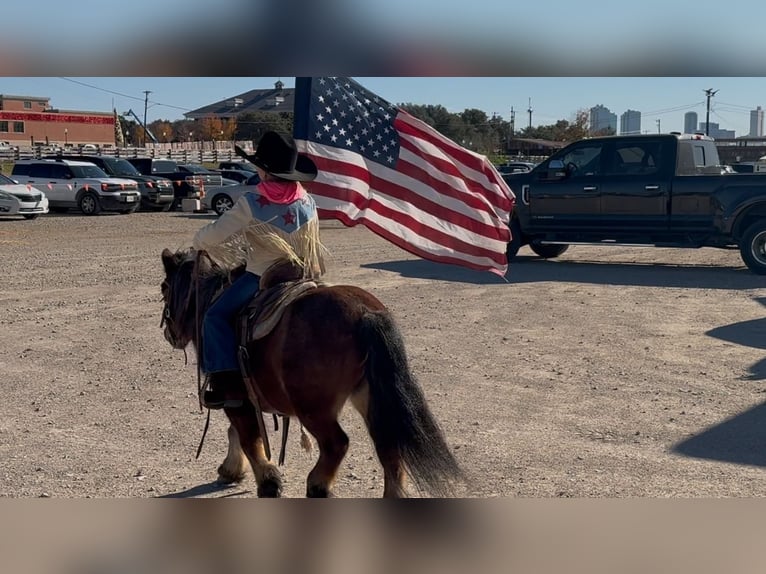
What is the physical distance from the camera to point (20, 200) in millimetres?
24656

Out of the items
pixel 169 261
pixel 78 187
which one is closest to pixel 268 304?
pixel 169 261

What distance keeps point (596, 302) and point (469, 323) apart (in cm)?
250

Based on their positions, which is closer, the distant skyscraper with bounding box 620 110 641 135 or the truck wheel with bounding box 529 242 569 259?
the distant skyscraper with bounding box 620 110 641 135

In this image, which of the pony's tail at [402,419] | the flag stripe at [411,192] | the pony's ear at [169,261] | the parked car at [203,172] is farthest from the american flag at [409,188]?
the parked car at [203,172]

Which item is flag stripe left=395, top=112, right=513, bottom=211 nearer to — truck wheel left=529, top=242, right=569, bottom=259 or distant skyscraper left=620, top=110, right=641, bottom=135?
distant skyscraper left=620, top=110, right=641, bottom=135

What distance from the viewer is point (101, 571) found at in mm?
1648

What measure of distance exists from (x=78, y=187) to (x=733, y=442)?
2430 centimetres

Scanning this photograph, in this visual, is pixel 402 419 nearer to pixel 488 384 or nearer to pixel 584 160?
pixel 488 384

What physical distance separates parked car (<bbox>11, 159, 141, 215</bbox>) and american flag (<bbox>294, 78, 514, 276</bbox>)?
2455 centimetres

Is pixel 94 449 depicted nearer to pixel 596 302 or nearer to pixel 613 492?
pixel 613 492

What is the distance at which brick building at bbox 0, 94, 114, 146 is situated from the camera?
5766 cm

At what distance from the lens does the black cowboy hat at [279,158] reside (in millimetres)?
4402

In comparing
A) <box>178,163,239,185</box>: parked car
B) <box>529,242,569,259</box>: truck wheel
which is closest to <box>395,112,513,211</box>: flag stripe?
<box>529,242,569,259</box>: truck wheel
